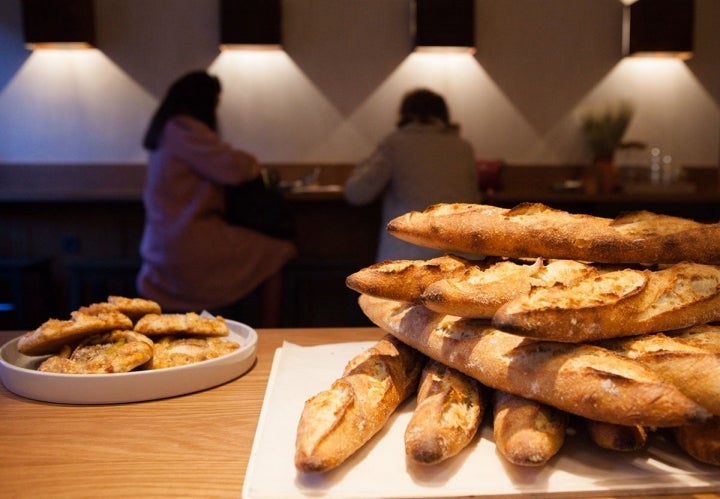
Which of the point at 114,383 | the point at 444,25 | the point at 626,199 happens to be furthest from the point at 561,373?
the point at 444,25

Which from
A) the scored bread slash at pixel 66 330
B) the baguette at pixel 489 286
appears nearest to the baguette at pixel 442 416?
the baguette at pixel 489 286

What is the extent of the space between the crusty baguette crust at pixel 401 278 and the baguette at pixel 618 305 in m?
0.21

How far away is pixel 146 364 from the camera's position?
117cm

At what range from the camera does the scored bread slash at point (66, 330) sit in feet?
3.83

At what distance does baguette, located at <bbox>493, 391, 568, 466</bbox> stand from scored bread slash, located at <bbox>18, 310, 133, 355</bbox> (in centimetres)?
69

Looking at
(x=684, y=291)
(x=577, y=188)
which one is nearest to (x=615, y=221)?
(x=684, y=291)

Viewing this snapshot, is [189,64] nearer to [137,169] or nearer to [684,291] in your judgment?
[137,169]

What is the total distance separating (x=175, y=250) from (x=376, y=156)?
117 centimetres

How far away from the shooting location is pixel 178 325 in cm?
127

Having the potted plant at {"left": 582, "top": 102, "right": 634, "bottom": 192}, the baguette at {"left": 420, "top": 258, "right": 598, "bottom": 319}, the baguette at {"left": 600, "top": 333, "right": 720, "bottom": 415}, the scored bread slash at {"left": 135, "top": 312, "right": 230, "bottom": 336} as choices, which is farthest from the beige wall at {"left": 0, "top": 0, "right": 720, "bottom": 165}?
the baguette at {"left": 600, "top": 333, "right": 720, "bottom": 415}

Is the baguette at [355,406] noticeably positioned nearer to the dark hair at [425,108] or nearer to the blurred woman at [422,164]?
the blurred woman at [422,164]

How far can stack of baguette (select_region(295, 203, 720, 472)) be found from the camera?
0.82 m

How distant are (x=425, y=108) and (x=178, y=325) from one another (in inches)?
100

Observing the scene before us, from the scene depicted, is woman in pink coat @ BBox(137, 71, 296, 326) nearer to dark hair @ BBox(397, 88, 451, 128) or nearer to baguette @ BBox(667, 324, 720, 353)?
dark hair @ BBox(397, 88, 451, 128)
